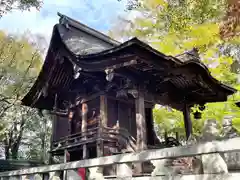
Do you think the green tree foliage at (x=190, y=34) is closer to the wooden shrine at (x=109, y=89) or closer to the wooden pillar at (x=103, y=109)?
the wooden shrine at (x=109, y=89)

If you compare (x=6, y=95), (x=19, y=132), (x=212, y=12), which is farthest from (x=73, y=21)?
(x=19, y=132)

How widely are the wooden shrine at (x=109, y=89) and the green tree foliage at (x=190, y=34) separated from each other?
136cm

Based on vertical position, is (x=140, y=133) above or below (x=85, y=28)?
below

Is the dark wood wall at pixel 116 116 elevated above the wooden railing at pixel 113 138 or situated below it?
above

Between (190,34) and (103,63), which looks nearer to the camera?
(103,63)

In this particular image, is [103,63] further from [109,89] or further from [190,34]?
[190,34]

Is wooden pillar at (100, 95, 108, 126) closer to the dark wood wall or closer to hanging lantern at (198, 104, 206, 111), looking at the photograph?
the dark wood wall

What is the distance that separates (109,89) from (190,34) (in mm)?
4912

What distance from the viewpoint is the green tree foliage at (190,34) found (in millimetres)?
10875

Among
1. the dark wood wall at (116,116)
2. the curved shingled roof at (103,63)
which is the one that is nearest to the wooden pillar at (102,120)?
the dark wood wall at (116,116)

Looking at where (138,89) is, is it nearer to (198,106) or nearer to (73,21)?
(198,106)

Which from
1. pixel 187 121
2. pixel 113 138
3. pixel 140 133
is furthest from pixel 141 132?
pixel 187 121

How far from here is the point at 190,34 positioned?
11664 mm

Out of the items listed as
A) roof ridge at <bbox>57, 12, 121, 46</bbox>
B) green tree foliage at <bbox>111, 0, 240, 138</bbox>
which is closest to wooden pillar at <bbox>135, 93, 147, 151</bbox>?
green tree foliage at <bbox>111, 0, 240, 138</bbox>
